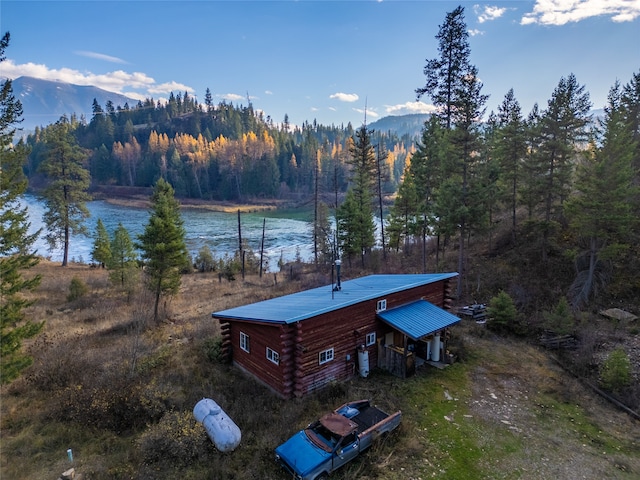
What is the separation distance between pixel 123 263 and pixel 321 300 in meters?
21.6

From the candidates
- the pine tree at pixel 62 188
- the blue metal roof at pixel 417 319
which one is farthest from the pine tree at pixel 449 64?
the pine tree at pixel 62 188

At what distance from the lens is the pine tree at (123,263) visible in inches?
1126

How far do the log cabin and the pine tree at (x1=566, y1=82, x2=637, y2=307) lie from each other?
11489mm

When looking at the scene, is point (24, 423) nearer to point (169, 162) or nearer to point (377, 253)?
point (377, 253)

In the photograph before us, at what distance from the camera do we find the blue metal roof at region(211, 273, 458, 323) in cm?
1363

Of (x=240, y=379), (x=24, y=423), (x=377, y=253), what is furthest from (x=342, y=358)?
(x=377, y=253)

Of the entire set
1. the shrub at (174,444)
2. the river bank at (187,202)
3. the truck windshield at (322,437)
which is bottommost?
the shrub at (174,444)

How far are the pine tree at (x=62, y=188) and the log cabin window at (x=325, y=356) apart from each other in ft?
127

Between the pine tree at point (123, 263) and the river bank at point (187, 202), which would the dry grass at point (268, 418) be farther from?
the river bank at point (187, 202)

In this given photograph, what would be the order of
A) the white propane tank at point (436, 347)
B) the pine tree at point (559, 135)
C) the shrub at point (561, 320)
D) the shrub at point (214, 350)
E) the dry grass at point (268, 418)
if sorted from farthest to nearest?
1. the pine tree at point (559, 135)
2. the shrub at point (561, 320)
3. the shrub at point (214, 350)
4. the white propane tank at point (436, 347)
5. the dry grass at point (268, 418)

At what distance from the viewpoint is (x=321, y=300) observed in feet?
50.3

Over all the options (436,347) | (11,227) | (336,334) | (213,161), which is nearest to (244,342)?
(336,334)

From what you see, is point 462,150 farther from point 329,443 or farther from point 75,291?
point 75,291

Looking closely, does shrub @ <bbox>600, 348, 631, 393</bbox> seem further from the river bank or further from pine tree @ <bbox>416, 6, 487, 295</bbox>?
the river bank
